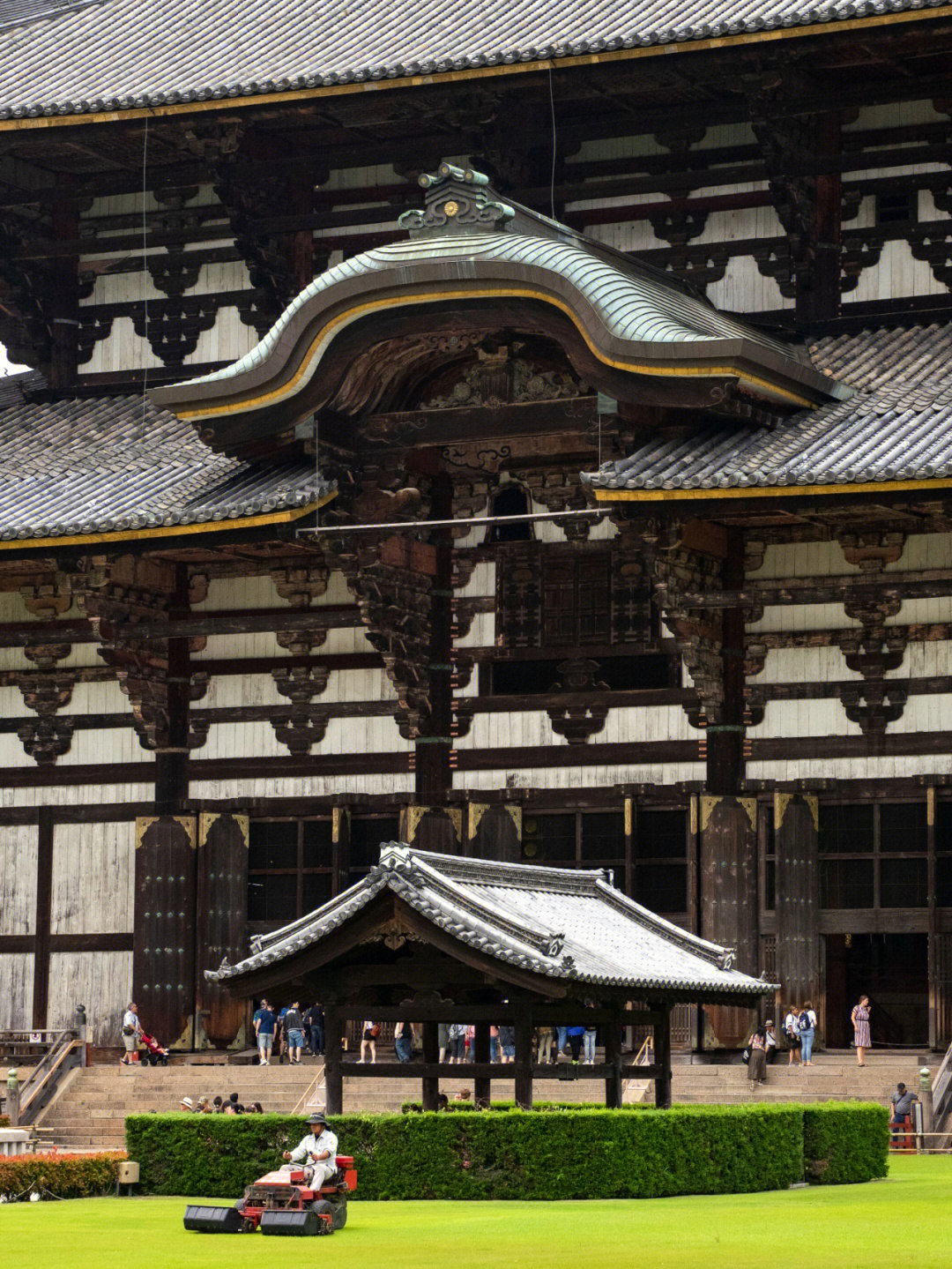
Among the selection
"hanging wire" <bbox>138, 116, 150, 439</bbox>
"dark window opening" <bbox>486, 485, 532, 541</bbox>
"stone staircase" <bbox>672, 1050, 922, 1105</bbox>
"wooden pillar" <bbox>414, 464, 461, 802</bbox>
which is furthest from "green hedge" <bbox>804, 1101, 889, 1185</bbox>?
"hanging wire" <bbox>138, 116, 150, 439</bbox>

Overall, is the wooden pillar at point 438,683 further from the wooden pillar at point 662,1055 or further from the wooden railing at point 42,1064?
the wooden pillar at point 662,1055

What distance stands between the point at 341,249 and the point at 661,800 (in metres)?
9.68

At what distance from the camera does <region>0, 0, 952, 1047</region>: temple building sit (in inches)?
1357

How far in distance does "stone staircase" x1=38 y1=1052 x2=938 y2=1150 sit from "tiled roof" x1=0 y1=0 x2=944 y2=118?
12969 millimetres

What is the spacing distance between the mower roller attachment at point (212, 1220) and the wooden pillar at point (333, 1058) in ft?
12.4

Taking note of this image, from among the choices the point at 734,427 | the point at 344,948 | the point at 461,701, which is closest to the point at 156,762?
the point at 461,701

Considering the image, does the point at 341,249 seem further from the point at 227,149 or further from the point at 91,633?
the point at 91,633

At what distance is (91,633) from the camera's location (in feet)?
126

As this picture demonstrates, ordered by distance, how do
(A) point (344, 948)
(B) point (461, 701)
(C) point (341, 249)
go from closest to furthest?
(A) point (344, 948) → (B) point (461, 701) → (C) point (341, 249)

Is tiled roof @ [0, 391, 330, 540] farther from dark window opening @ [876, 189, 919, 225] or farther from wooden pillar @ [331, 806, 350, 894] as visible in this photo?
dark window opening @ [876, 189, 919, 225]

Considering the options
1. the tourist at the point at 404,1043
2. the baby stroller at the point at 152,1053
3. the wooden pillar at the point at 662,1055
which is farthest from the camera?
the baby stroller at the point at 152,1053

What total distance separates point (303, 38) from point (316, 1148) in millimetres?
21847

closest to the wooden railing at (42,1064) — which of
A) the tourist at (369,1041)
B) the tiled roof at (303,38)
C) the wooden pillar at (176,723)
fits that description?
the wooden pillar at (176,723)

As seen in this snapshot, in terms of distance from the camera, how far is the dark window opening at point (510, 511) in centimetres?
3750
